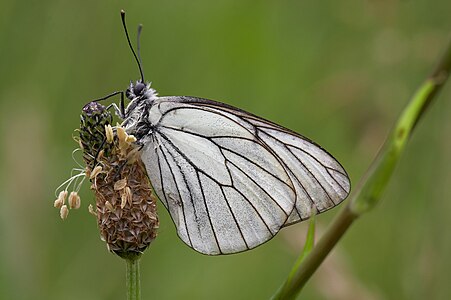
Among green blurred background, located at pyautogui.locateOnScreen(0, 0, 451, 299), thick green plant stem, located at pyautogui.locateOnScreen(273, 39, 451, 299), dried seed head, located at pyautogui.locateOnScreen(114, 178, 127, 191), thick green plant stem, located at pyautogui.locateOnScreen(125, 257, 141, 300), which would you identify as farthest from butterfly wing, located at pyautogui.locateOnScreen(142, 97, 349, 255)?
thick green plant stem, located at pyautogui.locateOnScreen(273, 39, 451, 299)

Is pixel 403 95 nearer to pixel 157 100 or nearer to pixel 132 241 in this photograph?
pixel 157 100

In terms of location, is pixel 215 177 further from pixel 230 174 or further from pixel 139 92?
pixel 139 92

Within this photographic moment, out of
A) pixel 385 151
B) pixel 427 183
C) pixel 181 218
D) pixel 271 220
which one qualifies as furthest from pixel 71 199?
pixel 427 183

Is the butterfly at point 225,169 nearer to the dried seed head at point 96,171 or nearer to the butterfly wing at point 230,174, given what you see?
the butterfly wing at point 230,174

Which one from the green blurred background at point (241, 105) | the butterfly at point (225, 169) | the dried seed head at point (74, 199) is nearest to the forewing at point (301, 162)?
the butterfly at point (225, 169)

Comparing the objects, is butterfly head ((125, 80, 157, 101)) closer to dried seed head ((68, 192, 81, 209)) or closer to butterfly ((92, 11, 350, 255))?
butterfly ((92, 11, 350, 255))

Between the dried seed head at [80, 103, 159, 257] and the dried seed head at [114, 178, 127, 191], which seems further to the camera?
the dried seed head at [114, 178, 127, 191]
